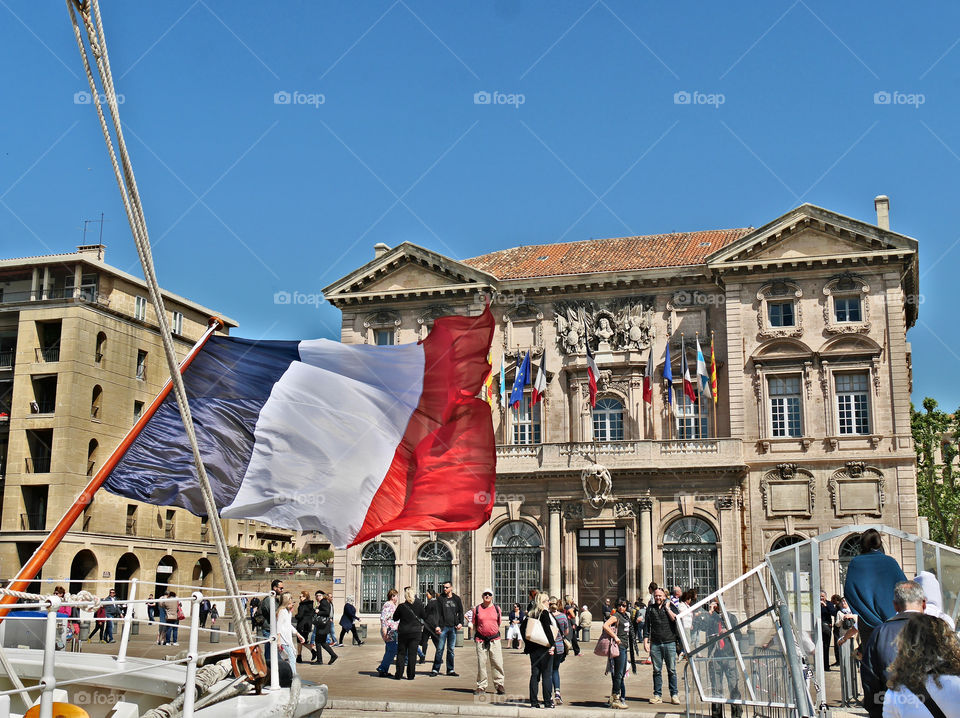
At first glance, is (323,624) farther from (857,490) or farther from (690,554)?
(857,490)

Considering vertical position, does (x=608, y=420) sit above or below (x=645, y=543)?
above

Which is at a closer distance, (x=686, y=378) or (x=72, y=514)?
(x=72, y=514)

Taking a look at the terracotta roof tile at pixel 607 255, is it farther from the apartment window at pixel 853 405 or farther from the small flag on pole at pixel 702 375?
the apartment window at pixel 853 405

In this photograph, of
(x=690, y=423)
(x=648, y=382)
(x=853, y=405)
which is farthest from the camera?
(x=690, y=423)

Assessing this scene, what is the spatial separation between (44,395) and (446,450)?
45.1 m

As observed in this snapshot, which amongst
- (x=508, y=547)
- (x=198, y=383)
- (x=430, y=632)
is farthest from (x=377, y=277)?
(x=198, y=383)

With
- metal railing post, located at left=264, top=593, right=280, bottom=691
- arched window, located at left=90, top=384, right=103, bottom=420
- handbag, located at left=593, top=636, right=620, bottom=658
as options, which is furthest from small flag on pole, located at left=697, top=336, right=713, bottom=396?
metal railing post, located at left=264, top=593, right=280, bottom=691

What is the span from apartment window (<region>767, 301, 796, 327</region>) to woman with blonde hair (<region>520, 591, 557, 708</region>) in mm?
26531

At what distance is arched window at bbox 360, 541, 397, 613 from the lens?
43.8 metres

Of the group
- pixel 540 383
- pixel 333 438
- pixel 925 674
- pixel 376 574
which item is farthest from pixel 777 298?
pixel 925 674

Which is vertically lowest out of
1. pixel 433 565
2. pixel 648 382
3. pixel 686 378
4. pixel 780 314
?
pixel 433 565

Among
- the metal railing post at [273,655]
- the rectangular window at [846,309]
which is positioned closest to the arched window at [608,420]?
the rectangular window at [846,309]

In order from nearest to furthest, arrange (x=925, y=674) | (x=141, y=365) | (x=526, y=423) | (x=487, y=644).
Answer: (x=925, y=674), (x=487, y=644), (x=526, y=423), (x=141, y=365)

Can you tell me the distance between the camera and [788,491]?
40062 millimetres
